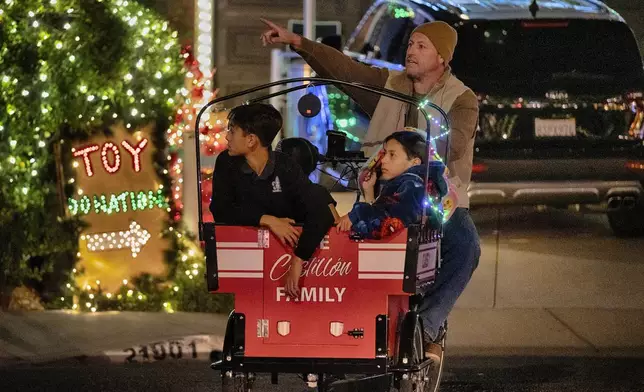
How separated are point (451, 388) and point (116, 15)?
391 centimetres

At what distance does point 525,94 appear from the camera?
11023mm

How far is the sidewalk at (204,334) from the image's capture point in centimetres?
805

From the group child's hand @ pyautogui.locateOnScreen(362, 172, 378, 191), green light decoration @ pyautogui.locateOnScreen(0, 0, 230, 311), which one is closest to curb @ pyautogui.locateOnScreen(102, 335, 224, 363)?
green light decoration @ pyautogui.locateOnScreen(0, 0, 230, 311)

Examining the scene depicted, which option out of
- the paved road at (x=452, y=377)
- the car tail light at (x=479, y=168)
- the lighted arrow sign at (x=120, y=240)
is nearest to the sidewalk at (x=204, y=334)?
the paved road at (x=452, y=377)

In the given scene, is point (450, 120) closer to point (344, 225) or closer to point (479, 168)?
point (344, 225)

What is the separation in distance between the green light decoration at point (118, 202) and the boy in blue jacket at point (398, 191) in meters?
4.13

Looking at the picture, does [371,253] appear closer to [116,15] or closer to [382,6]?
[116,15]

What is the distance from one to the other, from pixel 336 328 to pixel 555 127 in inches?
239

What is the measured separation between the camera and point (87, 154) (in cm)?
943

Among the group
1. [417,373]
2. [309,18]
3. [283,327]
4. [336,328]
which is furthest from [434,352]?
[309,18]

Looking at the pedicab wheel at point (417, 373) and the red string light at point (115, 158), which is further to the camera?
the red string light at point (115, 158)

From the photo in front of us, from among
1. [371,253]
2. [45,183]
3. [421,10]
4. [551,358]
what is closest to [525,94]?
[421,10]

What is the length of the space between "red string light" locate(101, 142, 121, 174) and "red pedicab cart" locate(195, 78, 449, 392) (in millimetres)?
4119

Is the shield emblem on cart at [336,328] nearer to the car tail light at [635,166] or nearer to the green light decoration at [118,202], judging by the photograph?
the green light decoration at [118,202]
